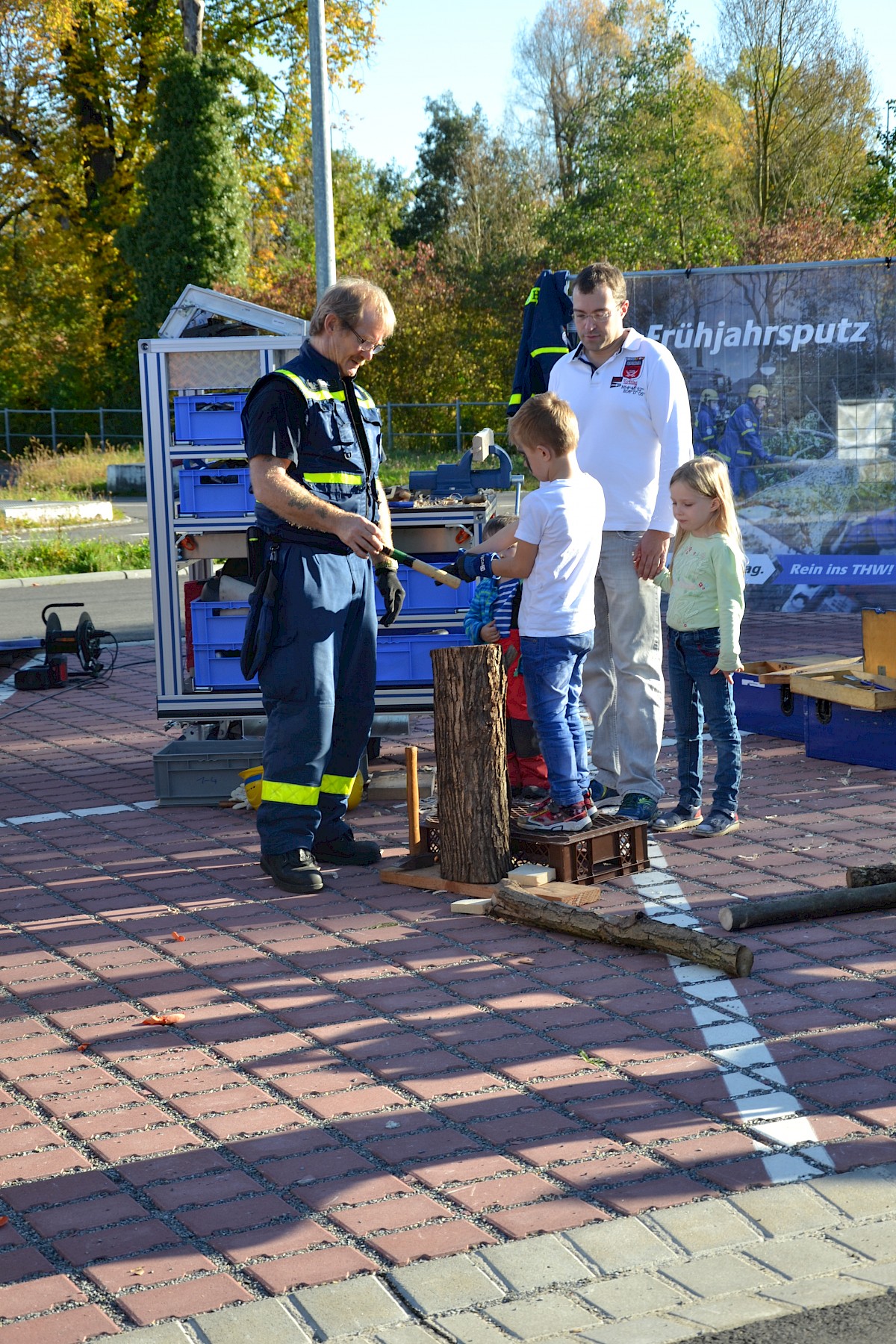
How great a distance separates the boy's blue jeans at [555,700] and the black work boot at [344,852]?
0.84 meters

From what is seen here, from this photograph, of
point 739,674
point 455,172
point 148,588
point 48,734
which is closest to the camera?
point 739,674

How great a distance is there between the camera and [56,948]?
17.0 ft

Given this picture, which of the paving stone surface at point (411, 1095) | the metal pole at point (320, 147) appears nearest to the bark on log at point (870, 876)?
the paving stone surface at point (411, 1095)

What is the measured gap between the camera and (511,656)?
6.42 m

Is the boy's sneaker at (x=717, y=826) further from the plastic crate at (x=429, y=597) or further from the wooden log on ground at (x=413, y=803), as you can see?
the plastic crate at (x=429, y=597)

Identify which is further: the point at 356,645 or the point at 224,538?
the point at 224,538

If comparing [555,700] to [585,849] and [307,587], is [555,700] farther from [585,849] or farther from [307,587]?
[307,587]

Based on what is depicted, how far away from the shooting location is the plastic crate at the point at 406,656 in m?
7.55

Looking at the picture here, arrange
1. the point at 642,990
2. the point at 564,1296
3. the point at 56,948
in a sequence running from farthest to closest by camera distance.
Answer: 1. the point at 56,948
2. the point at 642,990
3. the point at 564,1296

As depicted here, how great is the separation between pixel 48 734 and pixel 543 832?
4438 millimetres

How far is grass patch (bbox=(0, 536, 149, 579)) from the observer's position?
19.3m

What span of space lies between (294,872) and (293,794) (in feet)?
1.00

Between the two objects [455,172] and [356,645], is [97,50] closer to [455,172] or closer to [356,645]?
[455,172]

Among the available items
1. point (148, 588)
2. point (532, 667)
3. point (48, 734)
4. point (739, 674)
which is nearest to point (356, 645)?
point (532, 667)
